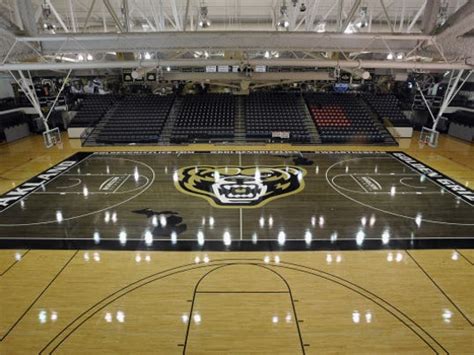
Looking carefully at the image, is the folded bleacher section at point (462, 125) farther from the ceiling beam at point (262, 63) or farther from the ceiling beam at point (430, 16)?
the ceiling beam at point (430, 16)

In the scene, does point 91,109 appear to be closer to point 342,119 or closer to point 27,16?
point 27,16

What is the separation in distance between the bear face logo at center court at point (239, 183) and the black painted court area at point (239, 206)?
0.15ft

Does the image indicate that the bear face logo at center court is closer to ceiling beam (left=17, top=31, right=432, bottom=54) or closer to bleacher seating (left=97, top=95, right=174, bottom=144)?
ceiling beam (left=17, top=31, right=432, bottom=54)

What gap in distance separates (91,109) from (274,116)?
14301 mm

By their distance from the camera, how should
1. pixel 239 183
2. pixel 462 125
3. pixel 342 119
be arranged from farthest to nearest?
pixel 342 119 < pixel 462 125 < pixel 239 183

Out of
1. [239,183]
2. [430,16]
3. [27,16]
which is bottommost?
[239,183]

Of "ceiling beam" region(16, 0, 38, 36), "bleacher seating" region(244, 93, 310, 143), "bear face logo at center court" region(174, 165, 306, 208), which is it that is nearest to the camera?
"ceiling beam" region(16, 0, 38, 36)

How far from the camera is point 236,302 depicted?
22.7 ft

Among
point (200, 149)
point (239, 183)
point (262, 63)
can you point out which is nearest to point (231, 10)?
point (200, 149)

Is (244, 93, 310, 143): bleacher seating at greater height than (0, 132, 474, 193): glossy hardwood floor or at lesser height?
greater

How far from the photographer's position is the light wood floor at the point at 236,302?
5.91m

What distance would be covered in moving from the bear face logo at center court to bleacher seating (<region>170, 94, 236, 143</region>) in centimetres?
561

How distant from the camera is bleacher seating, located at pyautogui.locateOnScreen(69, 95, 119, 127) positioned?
75.1 ft

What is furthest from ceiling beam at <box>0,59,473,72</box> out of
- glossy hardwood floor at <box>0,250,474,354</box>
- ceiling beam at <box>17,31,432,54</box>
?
glossy hardwood floor at <box>0,250,474,354</box>
